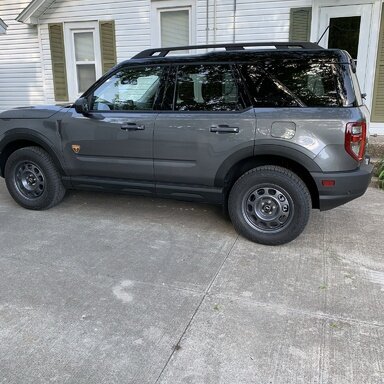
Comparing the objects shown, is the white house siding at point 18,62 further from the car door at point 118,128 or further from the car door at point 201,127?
the car door at point 201,127

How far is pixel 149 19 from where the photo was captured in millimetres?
9000

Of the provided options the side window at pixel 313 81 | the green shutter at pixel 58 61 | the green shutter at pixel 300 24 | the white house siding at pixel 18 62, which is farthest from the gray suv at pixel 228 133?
the white house siding at pixel 18 62

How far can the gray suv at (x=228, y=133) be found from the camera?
3.61 m

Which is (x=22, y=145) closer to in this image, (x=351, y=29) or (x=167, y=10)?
(x=167, y=10)

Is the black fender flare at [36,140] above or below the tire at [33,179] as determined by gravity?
above

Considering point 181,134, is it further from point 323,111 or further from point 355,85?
point 355,85

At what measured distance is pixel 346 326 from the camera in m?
2.67

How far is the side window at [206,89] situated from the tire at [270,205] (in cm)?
73

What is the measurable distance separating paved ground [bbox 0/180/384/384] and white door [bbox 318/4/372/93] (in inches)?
170

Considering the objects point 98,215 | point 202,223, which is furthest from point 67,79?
point 202,223

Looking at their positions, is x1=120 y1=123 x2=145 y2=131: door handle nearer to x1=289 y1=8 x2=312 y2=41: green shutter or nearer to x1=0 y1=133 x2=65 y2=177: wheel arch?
x1=0 y1=133 x2=65 y2=177: wheel arch

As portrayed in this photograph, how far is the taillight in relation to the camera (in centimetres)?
348

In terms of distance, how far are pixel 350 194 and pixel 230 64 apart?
1.70 meters

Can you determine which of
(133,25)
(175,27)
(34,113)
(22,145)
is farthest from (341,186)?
(133,25)
